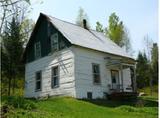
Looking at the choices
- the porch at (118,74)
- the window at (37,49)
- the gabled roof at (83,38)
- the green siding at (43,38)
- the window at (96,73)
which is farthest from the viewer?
the window at (37,49)

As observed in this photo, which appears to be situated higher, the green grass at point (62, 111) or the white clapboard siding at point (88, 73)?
the white clapboard siding at point (88, 73)

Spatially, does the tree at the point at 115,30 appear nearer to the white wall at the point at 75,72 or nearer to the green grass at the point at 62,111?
the white wall at the point at 75,72

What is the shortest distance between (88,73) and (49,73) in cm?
356

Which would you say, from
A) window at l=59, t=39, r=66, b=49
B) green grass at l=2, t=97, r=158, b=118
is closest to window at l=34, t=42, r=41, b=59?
window at l=59, t=39, r=66, b=49

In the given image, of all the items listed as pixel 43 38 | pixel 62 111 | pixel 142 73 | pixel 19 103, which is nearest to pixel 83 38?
pixel 43 38

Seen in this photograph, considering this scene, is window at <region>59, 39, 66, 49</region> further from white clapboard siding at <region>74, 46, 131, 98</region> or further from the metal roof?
white clapboard siding at <region>74, 46, 131, 98</region>

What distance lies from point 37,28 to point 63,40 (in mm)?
4732

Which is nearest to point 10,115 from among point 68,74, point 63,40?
point 68,74

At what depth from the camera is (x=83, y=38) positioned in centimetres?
2781

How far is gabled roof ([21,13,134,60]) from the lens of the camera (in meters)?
26.3

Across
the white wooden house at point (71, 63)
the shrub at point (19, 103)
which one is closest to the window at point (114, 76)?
the white wooden house at point (71, 63)

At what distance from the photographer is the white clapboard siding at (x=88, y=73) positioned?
24.9 m

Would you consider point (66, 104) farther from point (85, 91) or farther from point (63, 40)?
point (63, 40)

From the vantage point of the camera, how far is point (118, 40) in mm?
48406
